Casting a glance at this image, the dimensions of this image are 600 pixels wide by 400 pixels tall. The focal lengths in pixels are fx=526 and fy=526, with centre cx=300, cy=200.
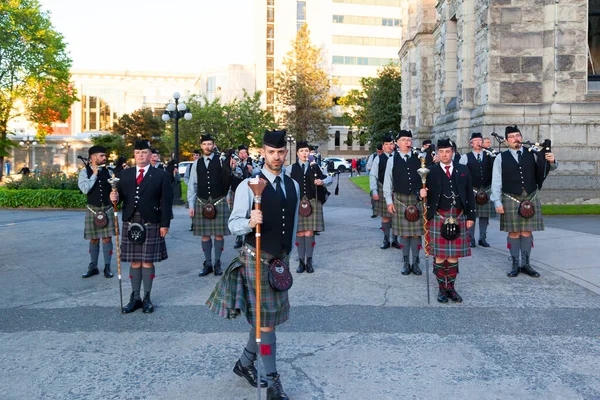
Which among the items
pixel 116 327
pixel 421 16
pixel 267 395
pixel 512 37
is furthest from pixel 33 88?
pixel 267 395

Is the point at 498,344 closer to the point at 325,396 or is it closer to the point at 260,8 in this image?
the point at 325,396

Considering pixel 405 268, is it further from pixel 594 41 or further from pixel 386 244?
pixel 594 41

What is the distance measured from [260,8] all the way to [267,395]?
263 ft

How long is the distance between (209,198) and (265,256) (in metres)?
4.46

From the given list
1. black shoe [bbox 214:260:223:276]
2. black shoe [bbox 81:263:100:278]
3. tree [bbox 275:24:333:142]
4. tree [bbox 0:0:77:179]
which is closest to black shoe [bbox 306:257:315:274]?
black shoe [bbox 214:260:223:276]

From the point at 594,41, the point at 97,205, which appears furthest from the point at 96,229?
the point at 594,41

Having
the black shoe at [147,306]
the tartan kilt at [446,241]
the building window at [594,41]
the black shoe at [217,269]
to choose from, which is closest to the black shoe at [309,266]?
the black shoe at [217,269]

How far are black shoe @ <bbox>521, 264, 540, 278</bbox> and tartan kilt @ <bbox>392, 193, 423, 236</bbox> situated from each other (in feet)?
5.16

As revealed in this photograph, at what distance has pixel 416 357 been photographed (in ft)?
15.0

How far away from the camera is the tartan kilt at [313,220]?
854cm

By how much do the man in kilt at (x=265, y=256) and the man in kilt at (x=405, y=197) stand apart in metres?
4.09

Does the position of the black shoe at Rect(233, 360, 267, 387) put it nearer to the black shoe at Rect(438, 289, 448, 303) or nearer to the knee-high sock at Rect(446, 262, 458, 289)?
the black shoe at Rect(438, 289, 448, 303)

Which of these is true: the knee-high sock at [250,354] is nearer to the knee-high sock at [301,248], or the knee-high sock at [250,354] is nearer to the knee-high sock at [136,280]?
the knee-high sock at [136,280]

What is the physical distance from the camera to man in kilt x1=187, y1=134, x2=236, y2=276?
8.22m
